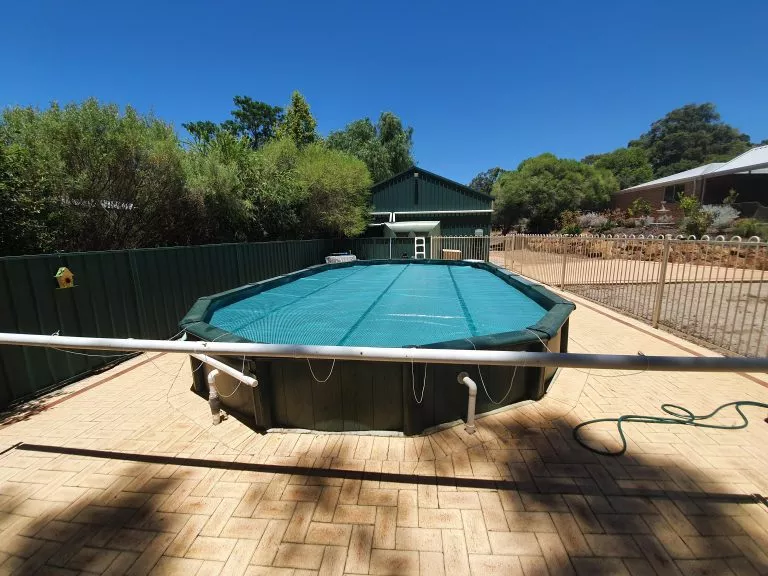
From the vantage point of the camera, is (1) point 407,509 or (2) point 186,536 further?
(1) point 407,509

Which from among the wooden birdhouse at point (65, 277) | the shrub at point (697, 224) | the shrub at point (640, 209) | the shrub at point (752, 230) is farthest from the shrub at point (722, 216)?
the wooden birdhouse at point (65, 277)

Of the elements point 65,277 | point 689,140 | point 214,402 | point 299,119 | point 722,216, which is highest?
point 689,140

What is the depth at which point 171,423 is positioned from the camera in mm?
3021

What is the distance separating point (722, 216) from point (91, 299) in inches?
1024

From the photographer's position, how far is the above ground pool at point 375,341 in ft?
8.76

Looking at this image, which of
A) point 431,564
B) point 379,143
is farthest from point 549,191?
point 431,564

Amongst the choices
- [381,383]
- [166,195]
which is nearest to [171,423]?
[381,383]

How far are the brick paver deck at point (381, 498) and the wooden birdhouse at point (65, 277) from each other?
1495 mm

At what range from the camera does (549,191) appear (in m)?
29.1

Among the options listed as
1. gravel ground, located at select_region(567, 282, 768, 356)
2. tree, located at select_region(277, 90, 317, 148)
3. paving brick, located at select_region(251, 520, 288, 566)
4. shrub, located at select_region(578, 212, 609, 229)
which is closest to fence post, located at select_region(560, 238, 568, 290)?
gravel ground, located at select_region(567, 282, 768, 356)

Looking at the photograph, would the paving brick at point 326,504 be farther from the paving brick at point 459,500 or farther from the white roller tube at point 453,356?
the white roller tube at point 453,356

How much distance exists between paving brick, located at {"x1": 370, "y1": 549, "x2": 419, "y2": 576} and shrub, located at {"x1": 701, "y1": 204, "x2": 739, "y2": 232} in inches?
880

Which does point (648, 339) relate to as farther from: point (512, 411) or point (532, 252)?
point (532, 252)

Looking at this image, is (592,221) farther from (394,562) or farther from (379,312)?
(394,562)
